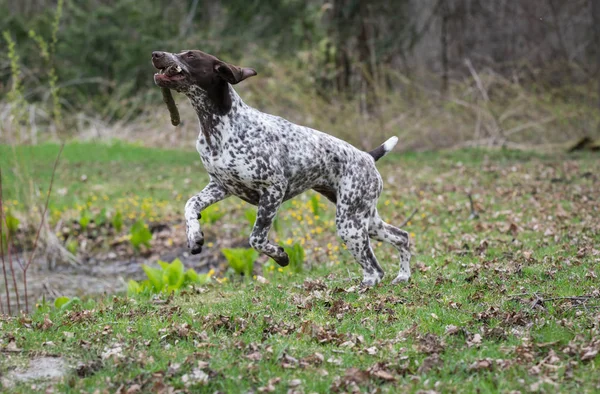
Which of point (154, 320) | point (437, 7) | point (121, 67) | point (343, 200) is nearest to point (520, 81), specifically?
point (437, 7)

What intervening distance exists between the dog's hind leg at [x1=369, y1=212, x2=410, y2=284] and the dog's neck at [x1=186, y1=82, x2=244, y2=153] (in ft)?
5.48

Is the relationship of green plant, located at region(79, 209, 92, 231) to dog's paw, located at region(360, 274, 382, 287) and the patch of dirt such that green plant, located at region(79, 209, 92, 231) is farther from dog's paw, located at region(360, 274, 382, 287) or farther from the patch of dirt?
the patch of dirt

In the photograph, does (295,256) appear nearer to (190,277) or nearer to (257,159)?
(190,277)

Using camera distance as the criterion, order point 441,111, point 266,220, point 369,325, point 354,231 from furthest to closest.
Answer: point 441,111 < point 354,231 < point 266,220 < point 369,325

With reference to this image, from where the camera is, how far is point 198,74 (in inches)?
210

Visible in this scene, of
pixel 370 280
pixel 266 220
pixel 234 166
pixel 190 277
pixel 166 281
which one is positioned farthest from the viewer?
pixel 190 277

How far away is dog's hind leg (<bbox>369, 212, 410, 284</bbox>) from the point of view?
6.43m

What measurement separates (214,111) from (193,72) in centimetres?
34

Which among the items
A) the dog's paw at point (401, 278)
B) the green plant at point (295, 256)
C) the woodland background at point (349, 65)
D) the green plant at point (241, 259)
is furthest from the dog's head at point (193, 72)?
the woodland background at point (349, 65)

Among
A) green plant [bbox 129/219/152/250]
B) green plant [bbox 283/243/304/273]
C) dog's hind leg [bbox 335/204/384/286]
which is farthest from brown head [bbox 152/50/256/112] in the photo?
green plant [bbox 129/219/152/250]

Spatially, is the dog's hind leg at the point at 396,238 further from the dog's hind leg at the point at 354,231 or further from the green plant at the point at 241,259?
the green plant at the point at 241,259

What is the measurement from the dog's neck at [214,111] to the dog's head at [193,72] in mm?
54

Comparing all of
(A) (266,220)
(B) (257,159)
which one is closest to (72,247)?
(A) (266,220)

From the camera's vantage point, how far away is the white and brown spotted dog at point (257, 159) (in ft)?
17.6
